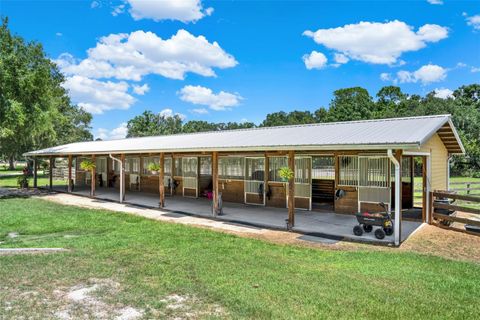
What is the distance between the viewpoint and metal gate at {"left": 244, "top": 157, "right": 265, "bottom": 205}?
1286 centimetres

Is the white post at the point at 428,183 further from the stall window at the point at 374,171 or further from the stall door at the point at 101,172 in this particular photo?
the stall door at the point at 101,172

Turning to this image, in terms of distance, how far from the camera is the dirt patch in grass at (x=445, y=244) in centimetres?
655

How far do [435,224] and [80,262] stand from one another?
28.0ft

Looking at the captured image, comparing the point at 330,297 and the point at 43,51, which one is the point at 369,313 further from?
the point at 43,51

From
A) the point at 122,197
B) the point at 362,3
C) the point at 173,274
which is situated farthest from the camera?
the point at 362,3

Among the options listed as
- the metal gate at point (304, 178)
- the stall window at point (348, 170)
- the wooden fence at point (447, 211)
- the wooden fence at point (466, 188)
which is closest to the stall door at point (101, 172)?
the metal gate at point (304, 178)

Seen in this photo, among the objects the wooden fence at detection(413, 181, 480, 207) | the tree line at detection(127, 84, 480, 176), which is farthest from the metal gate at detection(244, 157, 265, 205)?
the tree line at detection(127, 84, 480, 176)

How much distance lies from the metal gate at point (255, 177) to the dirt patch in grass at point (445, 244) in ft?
18.6

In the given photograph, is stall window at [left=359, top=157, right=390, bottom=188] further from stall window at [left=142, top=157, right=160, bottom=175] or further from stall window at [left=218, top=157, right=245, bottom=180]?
stall window at [left=142, top=157, right=160, bottom=175]

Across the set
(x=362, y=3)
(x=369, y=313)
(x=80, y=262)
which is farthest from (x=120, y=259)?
(x=362, y=3)

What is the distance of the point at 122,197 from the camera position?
14.1 meters

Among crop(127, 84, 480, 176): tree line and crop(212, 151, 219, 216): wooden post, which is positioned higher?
crop(127, 84, 480, 176): tree line

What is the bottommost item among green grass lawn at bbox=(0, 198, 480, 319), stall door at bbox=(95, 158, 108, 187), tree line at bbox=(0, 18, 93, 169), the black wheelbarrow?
green grass lawn at bbox=(0, 198, 480, 319)

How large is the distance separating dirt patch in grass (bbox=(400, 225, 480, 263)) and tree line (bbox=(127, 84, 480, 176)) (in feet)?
81.4
